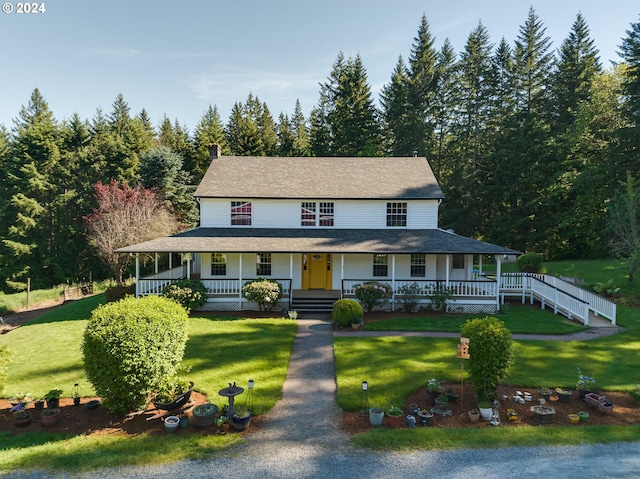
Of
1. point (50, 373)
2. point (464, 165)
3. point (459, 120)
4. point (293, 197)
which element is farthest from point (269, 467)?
point (459, 120)

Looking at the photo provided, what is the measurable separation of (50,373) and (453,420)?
37.3 feet

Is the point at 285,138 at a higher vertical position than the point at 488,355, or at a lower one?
higher

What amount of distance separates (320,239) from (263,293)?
464cm

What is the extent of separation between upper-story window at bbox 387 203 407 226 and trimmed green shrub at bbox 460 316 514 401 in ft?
44.5

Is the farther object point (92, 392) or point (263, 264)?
point (263, 264)

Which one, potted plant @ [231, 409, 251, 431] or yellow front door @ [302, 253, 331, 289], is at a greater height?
yellow front door @ [302, 253, 331, 289]

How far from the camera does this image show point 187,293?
1756 cm

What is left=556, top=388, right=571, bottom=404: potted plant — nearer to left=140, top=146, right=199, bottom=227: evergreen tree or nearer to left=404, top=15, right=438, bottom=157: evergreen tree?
left=140, top=146, right=199, bottom=227: evergreen tree

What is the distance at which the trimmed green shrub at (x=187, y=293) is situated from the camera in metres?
17.5

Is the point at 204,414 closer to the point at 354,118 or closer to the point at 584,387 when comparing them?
the point at 584,387

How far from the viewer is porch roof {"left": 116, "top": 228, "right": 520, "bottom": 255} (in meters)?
18.0

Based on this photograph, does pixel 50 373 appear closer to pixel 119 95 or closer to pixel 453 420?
pixel 453 420

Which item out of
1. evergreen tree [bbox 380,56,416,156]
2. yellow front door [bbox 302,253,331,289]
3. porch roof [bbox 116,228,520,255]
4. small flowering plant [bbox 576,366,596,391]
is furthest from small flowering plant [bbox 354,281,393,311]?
evergreen tree [bbox 380,56,416,156]

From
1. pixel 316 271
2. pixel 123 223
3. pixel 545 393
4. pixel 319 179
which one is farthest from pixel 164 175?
pixel 545 393
